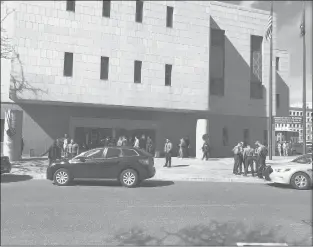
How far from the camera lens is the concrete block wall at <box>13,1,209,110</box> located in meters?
20.8

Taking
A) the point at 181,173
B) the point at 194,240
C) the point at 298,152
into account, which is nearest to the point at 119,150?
the point at 181,173

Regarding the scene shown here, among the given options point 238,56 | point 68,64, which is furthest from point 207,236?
point 238,56

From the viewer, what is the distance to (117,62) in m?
22.5

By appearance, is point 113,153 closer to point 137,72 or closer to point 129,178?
point 129,178

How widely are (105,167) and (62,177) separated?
1618mm

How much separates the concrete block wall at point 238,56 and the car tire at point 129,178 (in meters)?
17.8

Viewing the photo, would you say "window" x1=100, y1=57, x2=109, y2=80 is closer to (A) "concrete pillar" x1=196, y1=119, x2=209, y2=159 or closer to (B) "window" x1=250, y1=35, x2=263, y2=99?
(A) "concrete pillar" x1=196, y1=119, x2=209, y2=159

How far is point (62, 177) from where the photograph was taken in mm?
11844

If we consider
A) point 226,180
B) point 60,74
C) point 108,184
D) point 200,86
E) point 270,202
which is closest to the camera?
point 270,202

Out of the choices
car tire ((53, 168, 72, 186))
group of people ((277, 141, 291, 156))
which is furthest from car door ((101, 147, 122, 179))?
group of people ((277, 141, 291, 156))

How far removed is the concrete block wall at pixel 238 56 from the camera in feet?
95.8

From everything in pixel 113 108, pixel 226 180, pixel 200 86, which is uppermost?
pixel 200 86

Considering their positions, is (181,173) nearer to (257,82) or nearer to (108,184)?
(108,184)

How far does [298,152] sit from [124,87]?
2008 centimetres
